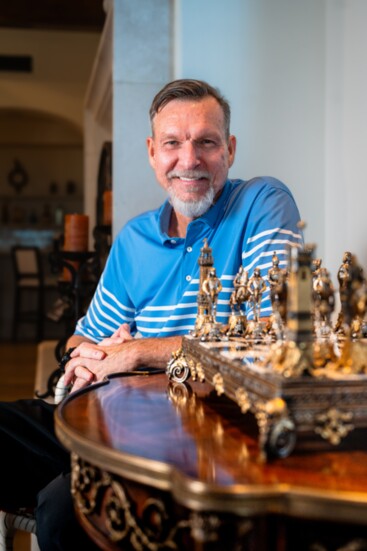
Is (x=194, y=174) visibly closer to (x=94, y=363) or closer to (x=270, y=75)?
(x=94, y=363)

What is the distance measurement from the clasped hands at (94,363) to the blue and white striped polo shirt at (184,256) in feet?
0.71

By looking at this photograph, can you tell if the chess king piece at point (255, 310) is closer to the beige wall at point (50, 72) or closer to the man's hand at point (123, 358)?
the man's hand at point (123, 358)

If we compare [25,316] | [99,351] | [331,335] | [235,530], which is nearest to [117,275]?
[99,351]

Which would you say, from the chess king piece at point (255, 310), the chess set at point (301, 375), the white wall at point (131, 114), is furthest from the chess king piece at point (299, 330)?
the white wall at point (131, 114)

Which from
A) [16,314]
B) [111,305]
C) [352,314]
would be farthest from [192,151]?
[16,314]

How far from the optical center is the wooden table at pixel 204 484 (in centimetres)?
86

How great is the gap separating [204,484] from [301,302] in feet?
1.04

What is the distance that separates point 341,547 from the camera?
86 cm

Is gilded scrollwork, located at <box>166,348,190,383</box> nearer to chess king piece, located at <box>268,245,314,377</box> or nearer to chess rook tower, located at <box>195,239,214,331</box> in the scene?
chess rook tower, located at <box>195,239,214,331</box>

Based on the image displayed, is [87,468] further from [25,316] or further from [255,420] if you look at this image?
[25,316]

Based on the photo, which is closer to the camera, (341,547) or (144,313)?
(341,547)

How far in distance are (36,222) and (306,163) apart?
9.64m

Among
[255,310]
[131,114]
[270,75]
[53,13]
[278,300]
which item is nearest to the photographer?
[278,300]

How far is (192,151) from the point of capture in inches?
85.0
